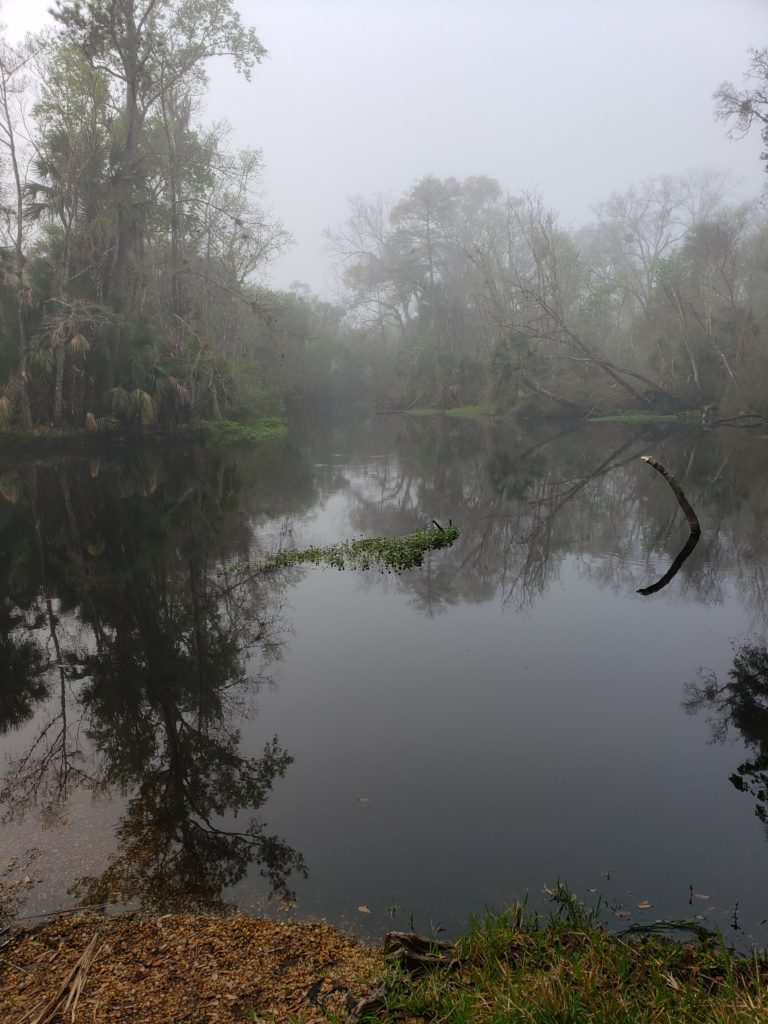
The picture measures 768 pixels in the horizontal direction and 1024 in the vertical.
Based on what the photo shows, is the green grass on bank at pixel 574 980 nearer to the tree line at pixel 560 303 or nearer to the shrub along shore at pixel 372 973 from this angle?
the shrub along shore at pixel 372 973

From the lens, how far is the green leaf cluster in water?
11.1 m

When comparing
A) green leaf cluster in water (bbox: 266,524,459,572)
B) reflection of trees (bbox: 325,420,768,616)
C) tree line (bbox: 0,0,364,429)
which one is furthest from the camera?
tree line (bbox: 0,0,364,429)

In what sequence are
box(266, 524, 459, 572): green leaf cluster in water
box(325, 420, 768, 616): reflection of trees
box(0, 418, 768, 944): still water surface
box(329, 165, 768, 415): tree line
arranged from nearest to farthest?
box(0, 418, 768, 944): still water surface → box(325, 420, 768, 616): reflection of trees → box(266, 524, 459, 572): green leaf cluster in water → box(329, 165, 768, 415): tree line

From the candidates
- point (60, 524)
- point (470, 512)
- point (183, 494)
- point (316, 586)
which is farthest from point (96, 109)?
point (316, 586)

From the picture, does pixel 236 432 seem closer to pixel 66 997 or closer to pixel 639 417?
pixel 639 417

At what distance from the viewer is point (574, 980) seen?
2.89 metres

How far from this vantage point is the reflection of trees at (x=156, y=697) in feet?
13.9

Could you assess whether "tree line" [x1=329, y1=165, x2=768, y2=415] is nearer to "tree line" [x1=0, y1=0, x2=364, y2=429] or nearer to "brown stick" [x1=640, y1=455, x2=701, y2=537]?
"tree line" [x1=0, y1=0, x2=364, y2=429]

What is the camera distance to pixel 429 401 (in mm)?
50125

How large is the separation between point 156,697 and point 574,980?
4.59 meters

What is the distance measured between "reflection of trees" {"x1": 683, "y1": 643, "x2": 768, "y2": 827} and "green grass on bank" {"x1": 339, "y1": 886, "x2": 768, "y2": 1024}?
1.76 metres

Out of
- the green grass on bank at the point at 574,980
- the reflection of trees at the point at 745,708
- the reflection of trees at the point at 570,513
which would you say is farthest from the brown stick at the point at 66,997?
the reflection of trees at the point at 570,513

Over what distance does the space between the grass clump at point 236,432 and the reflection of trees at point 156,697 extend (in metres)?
17.1

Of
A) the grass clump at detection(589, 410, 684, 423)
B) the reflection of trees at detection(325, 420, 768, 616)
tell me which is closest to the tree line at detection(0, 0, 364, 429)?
the reflection of trees at detection(325, 420, 768, 616)
